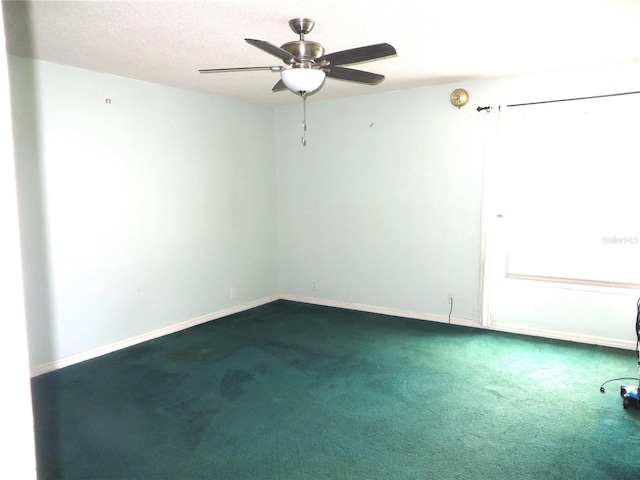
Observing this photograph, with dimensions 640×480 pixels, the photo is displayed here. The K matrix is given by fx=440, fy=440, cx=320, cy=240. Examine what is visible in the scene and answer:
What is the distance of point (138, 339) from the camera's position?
4.23 metres

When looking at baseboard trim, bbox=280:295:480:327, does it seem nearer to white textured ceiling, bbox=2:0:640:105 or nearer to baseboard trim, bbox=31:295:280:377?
baseboard trim, bbox=31:295:280:377

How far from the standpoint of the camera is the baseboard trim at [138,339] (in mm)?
3604

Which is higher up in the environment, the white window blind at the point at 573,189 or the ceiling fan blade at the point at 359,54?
the ceiling fan blade at the point at 359,54

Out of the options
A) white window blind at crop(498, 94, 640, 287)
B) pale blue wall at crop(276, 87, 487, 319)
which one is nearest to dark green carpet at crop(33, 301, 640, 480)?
white window blind at crop(498, 94, 640, 287)

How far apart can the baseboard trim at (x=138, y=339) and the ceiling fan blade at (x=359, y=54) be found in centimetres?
313

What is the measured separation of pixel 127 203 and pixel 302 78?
2380mm

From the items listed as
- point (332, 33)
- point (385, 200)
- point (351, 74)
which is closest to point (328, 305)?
point (385, 200)

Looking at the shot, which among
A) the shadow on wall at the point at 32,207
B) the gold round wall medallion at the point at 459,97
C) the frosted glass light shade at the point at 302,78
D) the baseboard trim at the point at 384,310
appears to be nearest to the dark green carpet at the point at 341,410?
the baseboard trim at the point at 384,310

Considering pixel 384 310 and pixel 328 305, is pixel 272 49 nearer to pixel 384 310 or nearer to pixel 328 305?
pixel 384 310

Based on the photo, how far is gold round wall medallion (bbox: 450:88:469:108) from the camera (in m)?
4.33

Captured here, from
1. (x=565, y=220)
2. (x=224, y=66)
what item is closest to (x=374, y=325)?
(x=565, y=220)

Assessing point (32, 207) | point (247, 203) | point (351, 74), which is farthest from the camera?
point (247, 203)

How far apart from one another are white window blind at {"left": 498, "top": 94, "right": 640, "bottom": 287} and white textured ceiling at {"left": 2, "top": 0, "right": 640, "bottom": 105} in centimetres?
47

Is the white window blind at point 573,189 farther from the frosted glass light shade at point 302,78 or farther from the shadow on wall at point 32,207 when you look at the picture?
the shadow on wall at point 32,207
